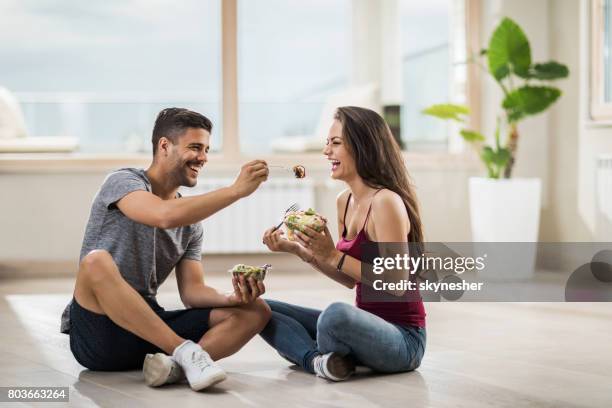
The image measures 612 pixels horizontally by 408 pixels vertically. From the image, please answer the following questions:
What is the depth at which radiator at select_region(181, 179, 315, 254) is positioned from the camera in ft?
20.8

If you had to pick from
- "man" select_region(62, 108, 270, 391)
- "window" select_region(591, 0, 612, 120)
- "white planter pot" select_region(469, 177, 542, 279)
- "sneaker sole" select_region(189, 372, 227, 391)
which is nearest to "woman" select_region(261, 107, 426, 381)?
"man" select_region(62, 108, 270, 391)

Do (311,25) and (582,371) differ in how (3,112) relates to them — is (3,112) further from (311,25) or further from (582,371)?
(582,371)

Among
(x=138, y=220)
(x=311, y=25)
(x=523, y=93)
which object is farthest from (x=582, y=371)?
(x=311, y=25)

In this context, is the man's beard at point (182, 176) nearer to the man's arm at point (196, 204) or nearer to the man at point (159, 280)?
the man at point (159, 280)

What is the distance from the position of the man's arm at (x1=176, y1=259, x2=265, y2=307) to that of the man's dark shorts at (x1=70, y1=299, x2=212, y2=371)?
0.04 meters

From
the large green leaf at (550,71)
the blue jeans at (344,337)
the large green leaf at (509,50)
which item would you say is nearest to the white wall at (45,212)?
the large green leaf at (509,50)

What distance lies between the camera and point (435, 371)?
122 inches

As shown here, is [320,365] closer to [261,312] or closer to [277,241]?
[261,312]

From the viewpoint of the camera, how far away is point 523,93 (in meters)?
5.77

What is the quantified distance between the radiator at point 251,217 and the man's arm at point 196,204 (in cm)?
350

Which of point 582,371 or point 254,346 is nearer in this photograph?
point 582,371

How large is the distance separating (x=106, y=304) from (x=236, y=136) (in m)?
3.72

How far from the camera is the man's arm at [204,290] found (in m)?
2.97

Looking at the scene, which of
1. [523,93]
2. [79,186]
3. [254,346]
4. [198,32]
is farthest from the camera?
[198,32]
